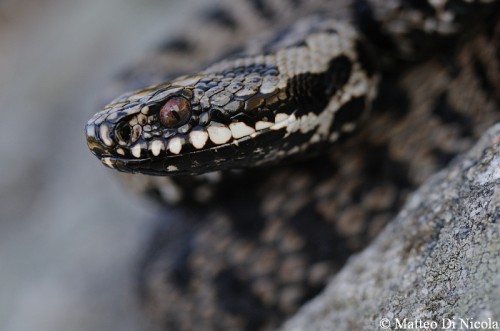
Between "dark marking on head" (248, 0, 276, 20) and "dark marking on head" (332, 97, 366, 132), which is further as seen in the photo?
"dark marking on head" (248, 0, 276, 20)

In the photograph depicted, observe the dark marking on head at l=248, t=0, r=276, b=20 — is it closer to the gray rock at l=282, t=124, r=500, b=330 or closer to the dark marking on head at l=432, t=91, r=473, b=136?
the dark marking on head at l=432, t=91, r=473, b=136

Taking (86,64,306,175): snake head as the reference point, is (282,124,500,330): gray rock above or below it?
below

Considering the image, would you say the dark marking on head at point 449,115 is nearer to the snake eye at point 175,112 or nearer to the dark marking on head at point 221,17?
the snake eye at point 175,112

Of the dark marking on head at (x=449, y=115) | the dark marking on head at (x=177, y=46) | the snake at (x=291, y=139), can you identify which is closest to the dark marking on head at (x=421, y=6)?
the snake at (x=291, y=139)

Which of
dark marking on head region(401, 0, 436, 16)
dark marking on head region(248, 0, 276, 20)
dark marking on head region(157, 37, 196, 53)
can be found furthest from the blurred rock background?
dark marking on head region(401, 0, 436, 16)

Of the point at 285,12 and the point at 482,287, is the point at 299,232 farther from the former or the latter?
the point at 482,287

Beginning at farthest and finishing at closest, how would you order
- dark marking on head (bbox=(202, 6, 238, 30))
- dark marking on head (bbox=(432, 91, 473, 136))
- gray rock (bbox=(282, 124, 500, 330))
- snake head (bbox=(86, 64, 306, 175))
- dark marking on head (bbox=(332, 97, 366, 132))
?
dark marking on head (bbox=(202, 6, 238, 30)), dark marking on head (bbox=(432, 91, 473, 136)), dark marking on head (bbox=(332, 97, 366, 132)), snake head (bbox=(86, 64, 306, 175)), gray rock (bbox=(282, 124, 500, 330))
